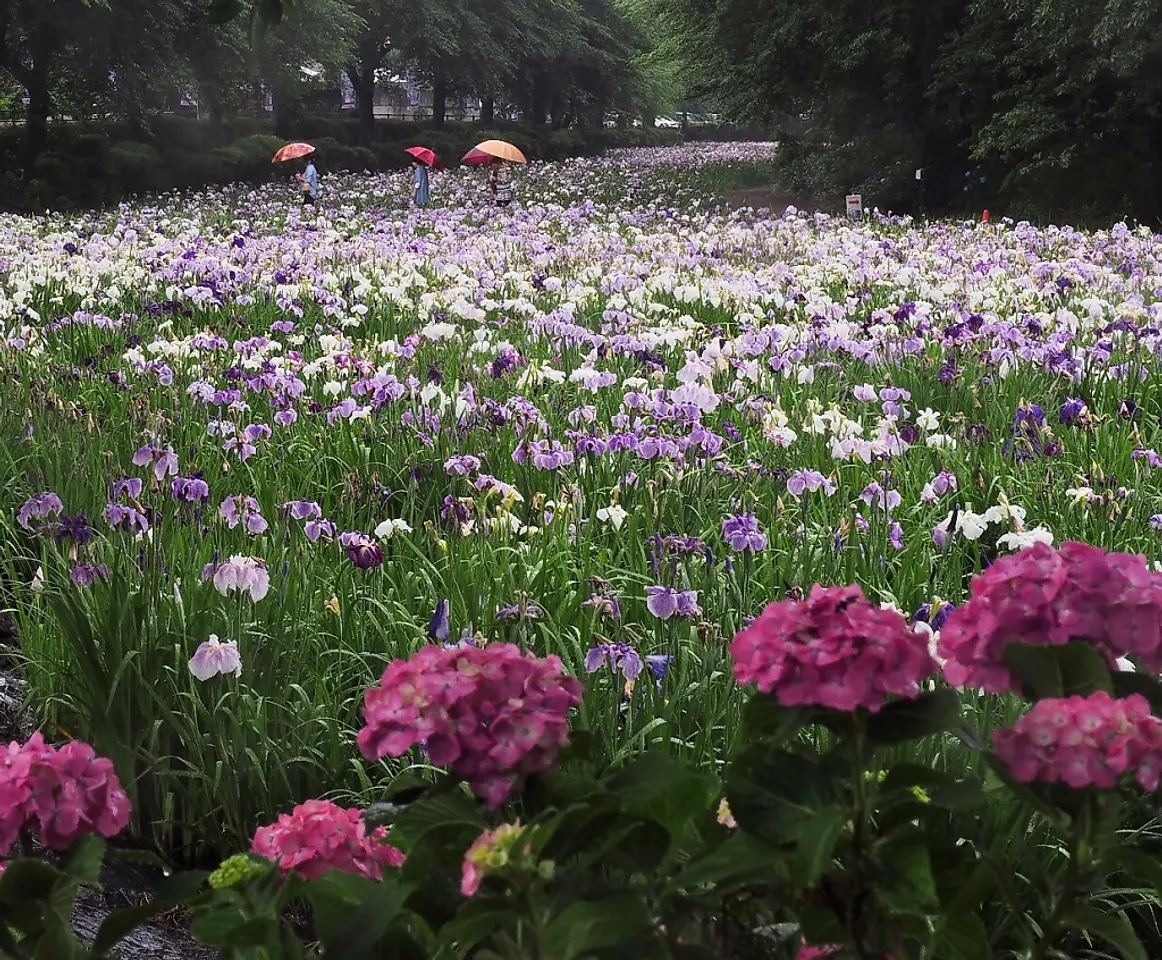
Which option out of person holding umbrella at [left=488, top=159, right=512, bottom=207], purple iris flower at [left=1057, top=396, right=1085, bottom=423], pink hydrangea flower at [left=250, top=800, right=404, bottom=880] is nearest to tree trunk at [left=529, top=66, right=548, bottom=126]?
person holding umbrella at [left=488, top=159, right=512, bottom=207]

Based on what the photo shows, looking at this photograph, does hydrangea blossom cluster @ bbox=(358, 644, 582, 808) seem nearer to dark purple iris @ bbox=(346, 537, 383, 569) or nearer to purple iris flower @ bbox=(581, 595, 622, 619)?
purple iris flower @ bbox=(581, 595, 622, 619)

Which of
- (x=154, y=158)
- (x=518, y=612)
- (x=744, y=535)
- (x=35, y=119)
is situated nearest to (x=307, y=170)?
(x=154, y=158)

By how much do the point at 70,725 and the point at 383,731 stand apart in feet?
7.18

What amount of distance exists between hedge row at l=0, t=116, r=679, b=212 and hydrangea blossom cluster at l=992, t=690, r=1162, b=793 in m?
24.2

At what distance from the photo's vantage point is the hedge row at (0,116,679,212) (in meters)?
23.3

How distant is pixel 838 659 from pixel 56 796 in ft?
2.42

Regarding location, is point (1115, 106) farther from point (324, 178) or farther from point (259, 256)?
point (324, 178)

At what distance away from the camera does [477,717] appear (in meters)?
1.07

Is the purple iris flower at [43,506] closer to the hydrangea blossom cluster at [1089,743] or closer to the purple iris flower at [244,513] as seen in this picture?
the purple iris flower at [244,513]

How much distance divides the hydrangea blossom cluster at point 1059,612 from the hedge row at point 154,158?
78.9ft

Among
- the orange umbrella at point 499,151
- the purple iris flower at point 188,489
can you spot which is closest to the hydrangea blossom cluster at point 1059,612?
the purple iris flower at point 188,489

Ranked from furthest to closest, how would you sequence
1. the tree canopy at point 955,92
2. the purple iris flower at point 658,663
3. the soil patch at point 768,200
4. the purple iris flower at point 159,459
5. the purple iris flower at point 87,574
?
the soil patch at point 768,200 → the tree canopy at point 955,92 → the purple iris flower at point 159,459 → the purple iris flower at point 87,574 → the purple iris flower at point 658,663

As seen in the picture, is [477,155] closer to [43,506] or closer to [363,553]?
[43,506]

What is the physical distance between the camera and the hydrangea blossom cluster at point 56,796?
112 centimetres
